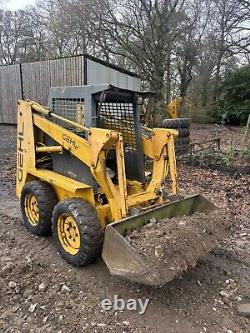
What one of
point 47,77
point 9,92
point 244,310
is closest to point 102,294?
point 244,310

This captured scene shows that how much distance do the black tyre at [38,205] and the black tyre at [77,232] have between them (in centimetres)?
37

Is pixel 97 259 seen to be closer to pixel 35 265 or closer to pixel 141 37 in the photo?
pixel 35 265

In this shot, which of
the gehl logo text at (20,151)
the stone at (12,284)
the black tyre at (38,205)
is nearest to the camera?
the stone at (12,284)

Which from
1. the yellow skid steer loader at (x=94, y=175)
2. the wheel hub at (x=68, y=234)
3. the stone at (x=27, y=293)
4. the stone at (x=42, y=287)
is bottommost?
the stone at (x=27, y=293)

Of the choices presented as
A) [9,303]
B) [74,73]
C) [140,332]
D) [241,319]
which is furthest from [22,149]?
[74,73]

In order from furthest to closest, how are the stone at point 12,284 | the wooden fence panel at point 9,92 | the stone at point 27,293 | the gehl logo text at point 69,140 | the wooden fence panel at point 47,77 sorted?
the wooden fence panel at point 9,92 < the wooden fence panel at point 47,77 < the gehl logo text at point 69,140 < the stone at point 12,284 < the stone at point 27,293

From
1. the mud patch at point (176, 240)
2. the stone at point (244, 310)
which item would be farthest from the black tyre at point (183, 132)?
the stone at point (244, 310)

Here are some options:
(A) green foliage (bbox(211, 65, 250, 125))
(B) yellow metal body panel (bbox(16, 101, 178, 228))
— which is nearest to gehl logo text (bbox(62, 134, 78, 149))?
(B) yellow metal body panel (bbox(16, 101, 178, 228))

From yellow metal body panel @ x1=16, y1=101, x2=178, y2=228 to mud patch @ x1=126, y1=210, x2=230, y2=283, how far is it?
0.45 meters

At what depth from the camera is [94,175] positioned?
3383 millimetres

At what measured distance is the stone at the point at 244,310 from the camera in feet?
9.21

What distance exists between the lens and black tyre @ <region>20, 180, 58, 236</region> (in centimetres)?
389

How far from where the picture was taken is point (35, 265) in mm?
3502

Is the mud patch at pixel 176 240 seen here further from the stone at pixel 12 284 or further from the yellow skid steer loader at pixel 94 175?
the stone at pixel 12 284
